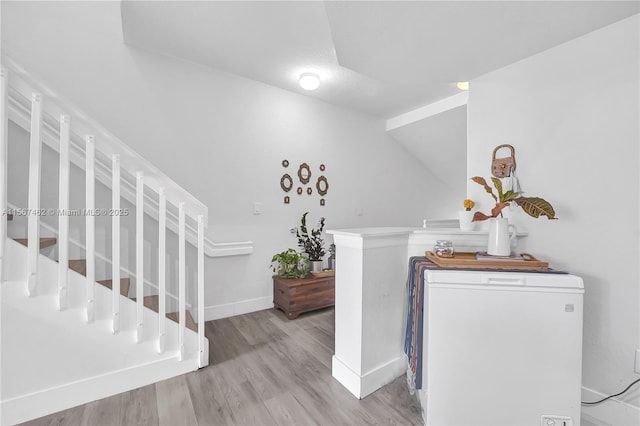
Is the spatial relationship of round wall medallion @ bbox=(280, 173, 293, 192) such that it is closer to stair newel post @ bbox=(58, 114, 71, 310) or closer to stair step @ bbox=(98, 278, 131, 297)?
stair step @ bbox=(98, 278, 131, 297)

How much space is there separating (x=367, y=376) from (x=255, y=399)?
0.63 meters

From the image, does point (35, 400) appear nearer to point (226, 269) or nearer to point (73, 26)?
point (226, 269)

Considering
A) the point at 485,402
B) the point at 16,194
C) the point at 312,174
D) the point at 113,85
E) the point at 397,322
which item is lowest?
the point at 485,402

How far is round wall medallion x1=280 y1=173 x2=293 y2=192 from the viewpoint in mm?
2887

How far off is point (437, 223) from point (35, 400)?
111 inches

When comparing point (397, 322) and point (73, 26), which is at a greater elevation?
point (73, 26)

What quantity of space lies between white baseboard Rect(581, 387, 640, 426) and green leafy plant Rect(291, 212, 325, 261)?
83.5 inches

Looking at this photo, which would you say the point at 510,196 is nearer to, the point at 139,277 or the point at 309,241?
the point at 309,241

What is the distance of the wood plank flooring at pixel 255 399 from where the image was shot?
1.33 metres

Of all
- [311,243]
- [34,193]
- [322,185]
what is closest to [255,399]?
[34,193]

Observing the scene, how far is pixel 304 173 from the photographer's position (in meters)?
3.04

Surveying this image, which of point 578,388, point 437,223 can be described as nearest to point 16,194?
point 437,223

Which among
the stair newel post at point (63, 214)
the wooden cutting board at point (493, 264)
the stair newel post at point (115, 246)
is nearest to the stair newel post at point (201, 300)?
the stair newel post at point (115, 246)

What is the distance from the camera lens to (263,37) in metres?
2.06
